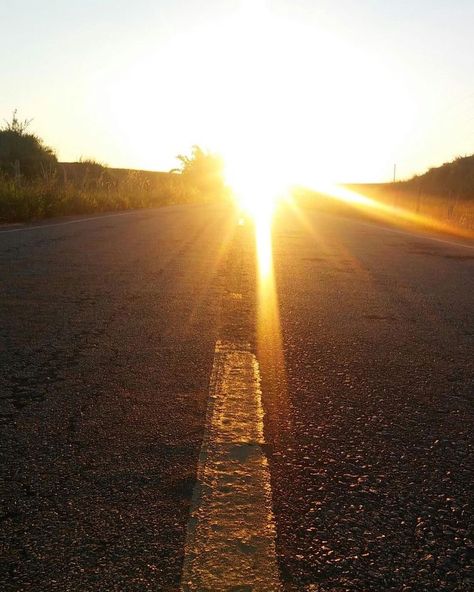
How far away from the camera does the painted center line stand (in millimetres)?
1681

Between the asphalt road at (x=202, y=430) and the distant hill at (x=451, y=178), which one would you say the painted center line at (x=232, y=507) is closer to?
the asphalt road at (x=202, y=430)

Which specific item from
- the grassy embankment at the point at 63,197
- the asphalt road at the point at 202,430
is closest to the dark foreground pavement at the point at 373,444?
the asphalt road at the point at 202,430

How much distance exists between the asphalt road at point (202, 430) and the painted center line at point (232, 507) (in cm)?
4

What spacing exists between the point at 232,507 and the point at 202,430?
66cm

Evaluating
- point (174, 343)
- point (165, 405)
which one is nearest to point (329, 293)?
point (174, 343)

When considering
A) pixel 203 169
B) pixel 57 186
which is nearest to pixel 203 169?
pixel 203 169

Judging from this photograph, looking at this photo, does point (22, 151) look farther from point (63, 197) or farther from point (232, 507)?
point (232, 507)

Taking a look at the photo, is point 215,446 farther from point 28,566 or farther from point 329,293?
point 329,293

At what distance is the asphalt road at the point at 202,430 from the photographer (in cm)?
177

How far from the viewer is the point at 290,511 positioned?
6.64 ft

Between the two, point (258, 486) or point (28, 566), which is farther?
point (258, 486)

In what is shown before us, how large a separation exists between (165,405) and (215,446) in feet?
1.68

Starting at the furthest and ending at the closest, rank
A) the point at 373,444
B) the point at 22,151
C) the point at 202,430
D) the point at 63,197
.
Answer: the point at 22,151, the point at 63,197, the point at 202,430, the point at 373,444

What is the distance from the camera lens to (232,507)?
6.77 feet
